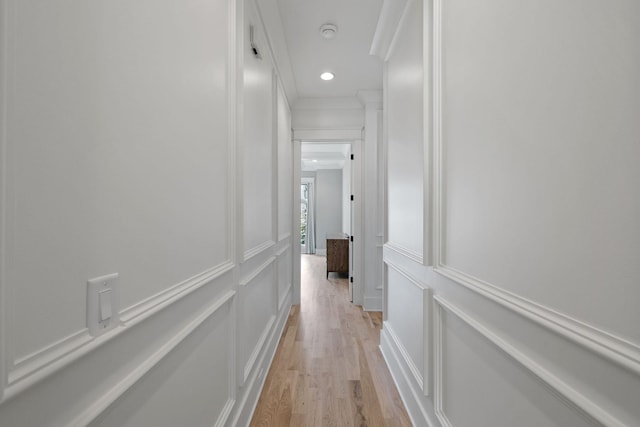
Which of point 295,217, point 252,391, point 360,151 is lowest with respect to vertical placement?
point 252,391

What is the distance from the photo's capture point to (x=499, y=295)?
99 centimetres

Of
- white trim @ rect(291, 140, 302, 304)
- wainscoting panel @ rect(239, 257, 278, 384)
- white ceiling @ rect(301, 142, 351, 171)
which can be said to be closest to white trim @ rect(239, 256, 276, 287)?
wainscoting panel @ rect(239, 257, 278, 384)

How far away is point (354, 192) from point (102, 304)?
145 inches

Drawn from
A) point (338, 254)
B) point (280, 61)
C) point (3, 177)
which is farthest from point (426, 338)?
point (338, 254)

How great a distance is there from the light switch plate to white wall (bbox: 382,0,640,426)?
969 mm

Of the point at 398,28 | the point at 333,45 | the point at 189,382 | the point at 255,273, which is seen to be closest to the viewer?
the point at 189,382

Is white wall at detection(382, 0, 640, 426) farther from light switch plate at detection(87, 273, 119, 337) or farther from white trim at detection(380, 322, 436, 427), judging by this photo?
light switch plate at detection(87, 273, 119, 337)

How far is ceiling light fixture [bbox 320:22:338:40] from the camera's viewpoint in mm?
2543

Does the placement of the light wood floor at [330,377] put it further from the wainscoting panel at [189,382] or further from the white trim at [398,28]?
the white trim at [398,28]

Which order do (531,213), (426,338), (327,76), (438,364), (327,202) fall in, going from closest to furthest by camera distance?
1. (531,213)
2. (438,364)
3. (426,338)
4. (327,76)
5. (327,202)

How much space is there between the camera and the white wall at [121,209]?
19.3 inches

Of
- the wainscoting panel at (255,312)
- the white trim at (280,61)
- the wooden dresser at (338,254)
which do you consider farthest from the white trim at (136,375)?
the wooden dresser at (338,254)

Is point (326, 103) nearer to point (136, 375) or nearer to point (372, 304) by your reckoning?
point (372, 304)

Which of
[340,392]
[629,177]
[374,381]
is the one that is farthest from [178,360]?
[374,381]
